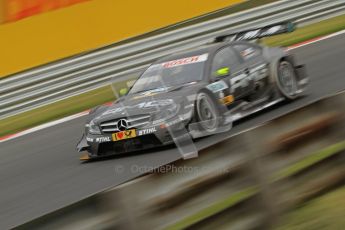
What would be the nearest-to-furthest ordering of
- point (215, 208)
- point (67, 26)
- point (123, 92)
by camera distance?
point (215, 208) → point (123, 92) → point (67, 26)

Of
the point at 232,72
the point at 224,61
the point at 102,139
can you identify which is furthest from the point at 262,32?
the point at 102,139

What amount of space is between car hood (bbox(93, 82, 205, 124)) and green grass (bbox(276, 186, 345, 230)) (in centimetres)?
321

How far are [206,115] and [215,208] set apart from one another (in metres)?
4.05

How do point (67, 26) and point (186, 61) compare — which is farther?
point (67, 26)

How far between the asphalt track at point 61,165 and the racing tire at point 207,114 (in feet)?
0.50

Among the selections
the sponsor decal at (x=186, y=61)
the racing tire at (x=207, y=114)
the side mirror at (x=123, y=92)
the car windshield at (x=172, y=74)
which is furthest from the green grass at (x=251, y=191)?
the side mirror at (x=123, y=92)

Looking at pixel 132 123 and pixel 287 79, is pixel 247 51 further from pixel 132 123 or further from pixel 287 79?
pixel 132 123

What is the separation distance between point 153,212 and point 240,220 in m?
0.73

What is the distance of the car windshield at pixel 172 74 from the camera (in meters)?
9.09

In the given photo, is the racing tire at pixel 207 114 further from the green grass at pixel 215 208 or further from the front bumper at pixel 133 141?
the green grass at pixel 215 208

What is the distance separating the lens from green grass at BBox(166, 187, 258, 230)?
426 cm

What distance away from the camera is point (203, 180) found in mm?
4445

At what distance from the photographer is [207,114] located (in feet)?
27.8

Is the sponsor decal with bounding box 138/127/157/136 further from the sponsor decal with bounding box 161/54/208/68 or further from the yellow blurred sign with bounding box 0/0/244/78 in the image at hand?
the yellow blurred sign with bounding box 0/0/244/78
